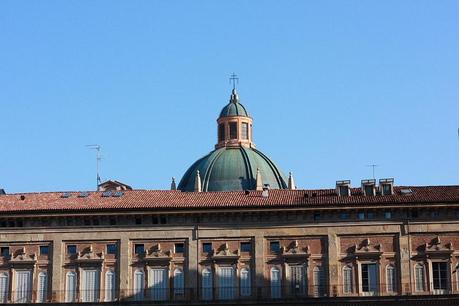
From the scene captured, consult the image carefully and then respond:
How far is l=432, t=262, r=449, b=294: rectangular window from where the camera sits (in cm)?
6844

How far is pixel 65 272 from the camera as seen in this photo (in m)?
70.8

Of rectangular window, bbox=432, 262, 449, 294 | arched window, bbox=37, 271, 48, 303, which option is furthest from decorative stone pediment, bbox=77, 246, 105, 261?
rectangular window, bbox=432, 262, 449, 294

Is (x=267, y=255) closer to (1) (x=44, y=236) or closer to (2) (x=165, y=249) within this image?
(2) (x=165, y=249)

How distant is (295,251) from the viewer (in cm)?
7000

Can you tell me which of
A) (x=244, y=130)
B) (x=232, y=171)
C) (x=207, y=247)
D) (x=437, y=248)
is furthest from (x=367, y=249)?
(x=244, y=130)

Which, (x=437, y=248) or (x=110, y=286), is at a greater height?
(x=437, y=248)

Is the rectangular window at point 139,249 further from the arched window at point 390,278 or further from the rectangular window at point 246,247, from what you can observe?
the arched window at point 390,278

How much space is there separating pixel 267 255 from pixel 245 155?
41806 mm

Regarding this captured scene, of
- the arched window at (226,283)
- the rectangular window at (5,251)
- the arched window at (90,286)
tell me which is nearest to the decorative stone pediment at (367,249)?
the arched window at (226,283)

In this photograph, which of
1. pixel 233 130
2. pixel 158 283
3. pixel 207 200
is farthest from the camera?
pixel 233 130

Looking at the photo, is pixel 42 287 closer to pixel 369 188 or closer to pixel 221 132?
pixel 369 188

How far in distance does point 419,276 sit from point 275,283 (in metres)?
9.12

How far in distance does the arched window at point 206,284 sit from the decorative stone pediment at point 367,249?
9483 mm

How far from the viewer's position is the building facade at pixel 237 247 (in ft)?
227
